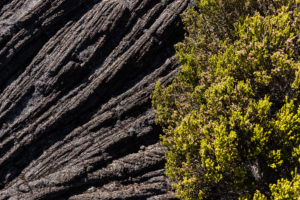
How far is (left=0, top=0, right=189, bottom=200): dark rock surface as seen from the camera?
24.6m

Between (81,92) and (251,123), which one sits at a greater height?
(81,92)

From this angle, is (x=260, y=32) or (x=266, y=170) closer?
(x=266, y=170)

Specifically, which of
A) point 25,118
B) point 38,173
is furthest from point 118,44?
point 38,173

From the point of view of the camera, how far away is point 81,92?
26422 millimetres

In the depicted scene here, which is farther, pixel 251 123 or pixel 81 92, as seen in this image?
pixel 81 92

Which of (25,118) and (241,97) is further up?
(25,118)

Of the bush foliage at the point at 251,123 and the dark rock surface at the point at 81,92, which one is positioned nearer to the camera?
the bush foliage at the point at 251,123

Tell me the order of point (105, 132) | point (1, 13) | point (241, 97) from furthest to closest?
point (1, 13) < point (105, 132) < point (241, 97)

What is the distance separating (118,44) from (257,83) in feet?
56.6

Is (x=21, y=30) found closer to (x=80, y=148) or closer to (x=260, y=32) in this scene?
(x=80, y=148)

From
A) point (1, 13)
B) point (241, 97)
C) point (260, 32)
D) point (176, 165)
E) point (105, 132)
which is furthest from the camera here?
point (1, 13)

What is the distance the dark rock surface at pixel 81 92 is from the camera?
80.7ft

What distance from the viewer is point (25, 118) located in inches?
1072

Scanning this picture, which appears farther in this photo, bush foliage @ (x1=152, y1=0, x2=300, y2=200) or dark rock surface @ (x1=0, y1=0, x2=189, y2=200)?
dark rock surface @ (x1=0, y1=0, x2=189, y2=200)
